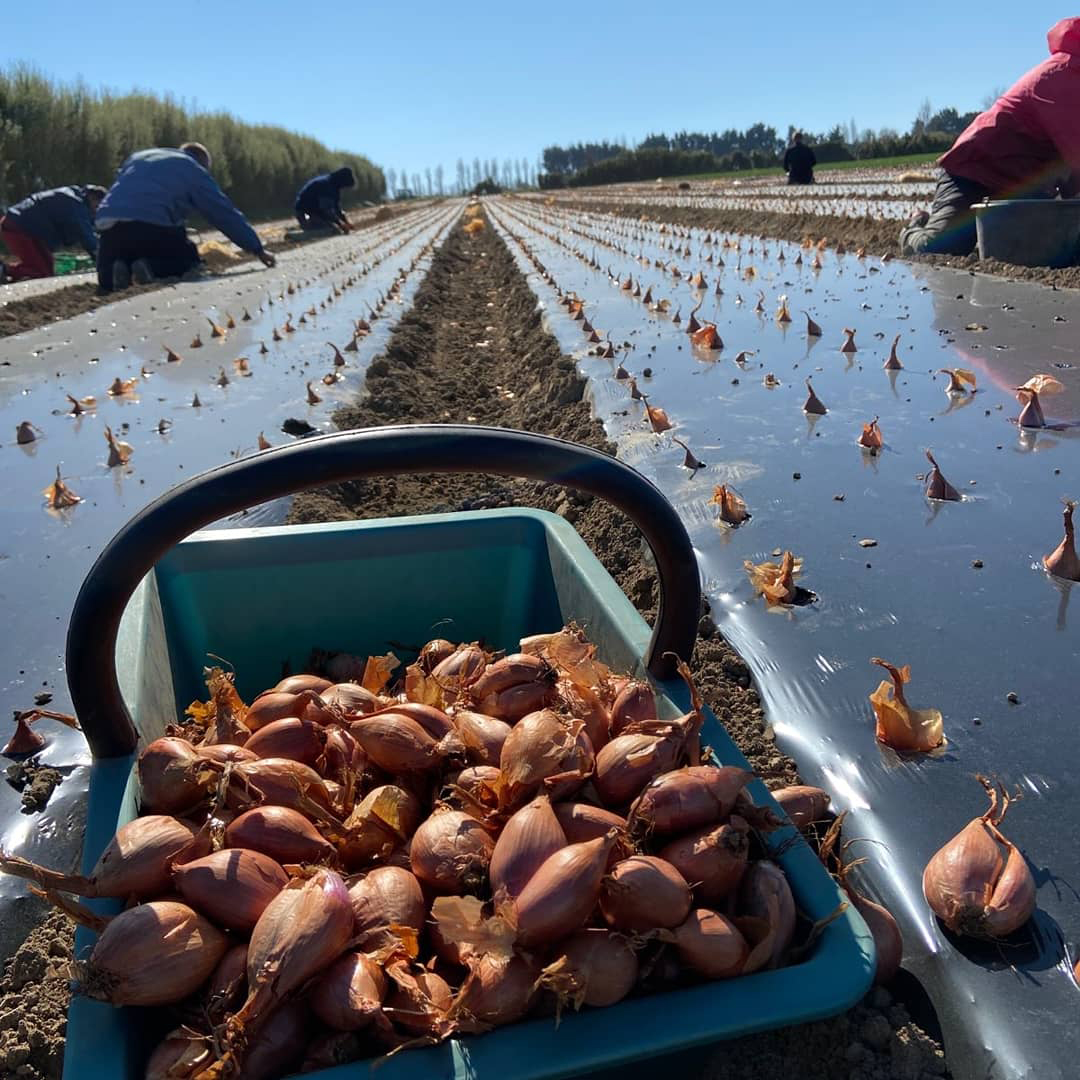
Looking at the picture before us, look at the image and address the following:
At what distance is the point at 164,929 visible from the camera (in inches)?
35.2

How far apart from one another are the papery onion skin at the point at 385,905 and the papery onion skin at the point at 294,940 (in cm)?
3

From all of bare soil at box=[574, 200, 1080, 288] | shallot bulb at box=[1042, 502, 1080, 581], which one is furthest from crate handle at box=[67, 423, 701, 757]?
bare soil at box=[574, 200, 1080, 288]


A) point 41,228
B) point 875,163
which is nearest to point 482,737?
point 41,228

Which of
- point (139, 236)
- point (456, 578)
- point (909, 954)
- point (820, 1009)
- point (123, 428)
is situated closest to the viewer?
point (820, 1009)

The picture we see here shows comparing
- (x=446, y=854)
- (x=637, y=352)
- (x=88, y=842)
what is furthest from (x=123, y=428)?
(x=446, y=854)

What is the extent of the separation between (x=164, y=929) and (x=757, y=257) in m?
9.26

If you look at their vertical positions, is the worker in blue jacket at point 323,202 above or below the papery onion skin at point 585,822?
above

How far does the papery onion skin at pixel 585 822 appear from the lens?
1011 mm

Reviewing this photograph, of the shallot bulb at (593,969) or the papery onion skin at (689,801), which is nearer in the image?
the shallot bulb at (593,969)

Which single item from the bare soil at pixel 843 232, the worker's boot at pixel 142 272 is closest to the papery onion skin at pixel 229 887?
the bare soil at pixel 843 232

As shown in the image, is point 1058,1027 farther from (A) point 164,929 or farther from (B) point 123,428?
(B) point 123,428

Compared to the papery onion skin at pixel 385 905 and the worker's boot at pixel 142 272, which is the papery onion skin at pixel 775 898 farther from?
the worker's boot at pixel 142 272

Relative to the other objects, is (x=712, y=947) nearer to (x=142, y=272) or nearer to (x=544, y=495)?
(x=544, y=495)

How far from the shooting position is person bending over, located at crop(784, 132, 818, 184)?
2548 centimetres
